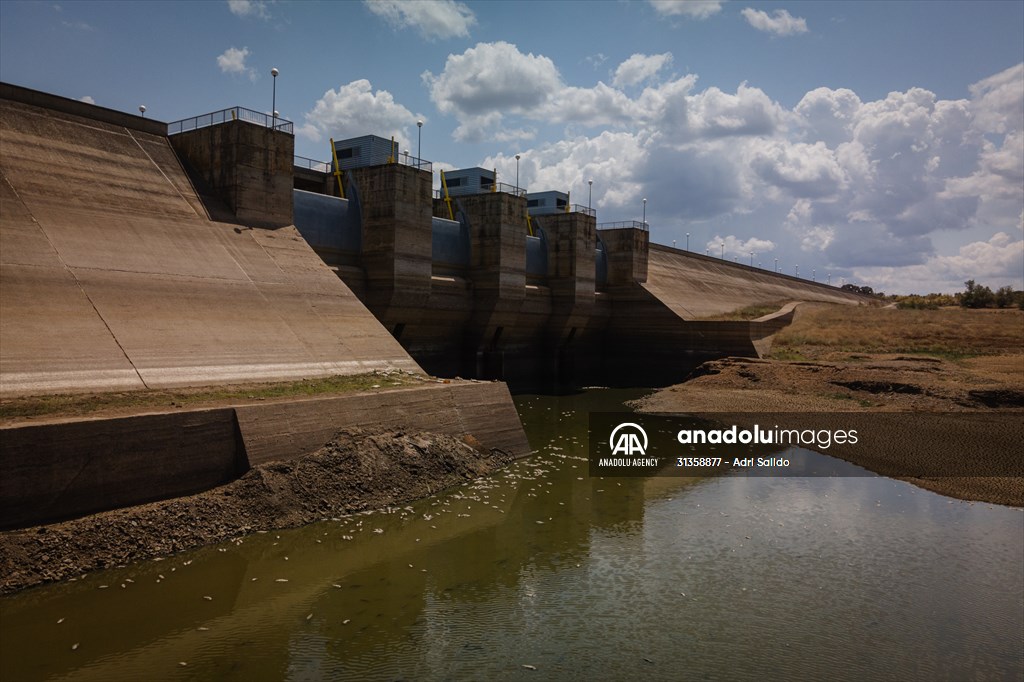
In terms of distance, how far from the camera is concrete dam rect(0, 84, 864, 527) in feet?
50.4

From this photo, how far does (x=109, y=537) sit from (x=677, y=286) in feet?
171

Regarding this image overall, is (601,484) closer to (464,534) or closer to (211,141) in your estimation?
(464,534)

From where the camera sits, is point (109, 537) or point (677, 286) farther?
point (677, 286)

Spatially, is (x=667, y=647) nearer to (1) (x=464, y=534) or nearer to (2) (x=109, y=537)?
(1) (x=464, y=534)

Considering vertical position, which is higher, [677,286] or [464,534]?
[677,286]

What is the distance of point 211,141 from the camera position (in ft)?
95.0

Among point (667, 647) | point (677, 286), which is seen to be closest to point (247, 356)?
point (667, 647)

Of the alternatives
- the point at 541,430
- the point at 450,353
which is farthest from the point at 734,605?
the point at 450,353

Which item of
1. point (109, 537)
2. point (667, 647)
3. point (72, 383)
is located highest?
point (72, 383)

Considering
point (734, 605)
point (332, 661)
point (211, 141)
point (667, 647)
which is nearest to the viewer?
point (332, 661)

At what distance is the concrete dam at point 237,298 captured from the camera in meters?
15.4

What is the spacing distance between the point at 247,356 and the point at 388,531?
779 centimetres

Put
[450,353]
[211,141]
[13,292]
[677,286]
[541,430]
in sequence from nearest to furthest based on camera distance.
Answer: [13,292] → [211,141] → [541,430] → [450,353] → [677,286]

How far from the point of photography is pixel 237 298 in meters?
23.7
